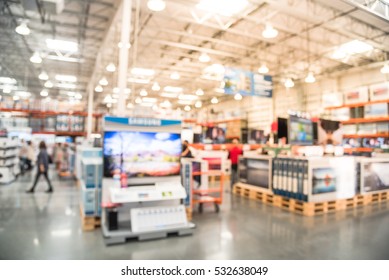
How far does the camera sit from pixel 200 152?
10.8 m

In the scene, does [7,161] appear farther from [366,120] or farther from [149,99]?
[149,99]

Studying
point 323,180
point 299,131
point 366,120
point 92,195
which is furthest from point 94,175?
point 366,120

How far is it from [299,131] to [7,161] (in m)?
9.31

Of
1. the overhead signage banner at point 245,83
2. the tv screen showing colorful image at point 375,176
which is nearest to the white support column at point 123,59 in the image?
the overhead signage banner at point 245,83

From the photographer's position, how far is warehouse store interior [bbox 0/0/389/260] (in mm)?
3758

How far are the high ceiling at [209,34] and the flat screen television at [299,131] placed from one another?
2459mm

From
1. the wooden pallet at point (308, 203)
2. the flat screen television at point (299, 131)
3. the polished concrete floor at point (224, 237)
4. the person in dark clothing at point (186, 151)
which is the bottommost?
the polished concrete floor at point (224, 237)

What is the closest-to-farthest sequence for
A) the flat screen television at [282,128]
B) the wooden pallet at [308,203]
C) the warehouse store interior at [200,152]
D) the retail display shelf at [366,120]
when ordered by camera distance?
the warehouse store interior at [200,152] < the wooden pallet at [308,203] < the flat screen television at [282,128] < the retail display shelf at [366,120]

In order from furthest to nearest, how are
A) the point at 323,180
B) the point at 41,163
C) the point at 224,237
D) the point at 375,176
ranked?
the point at 41,163 → the point at 375,176 → the point at 323,180 → the point at 224,237

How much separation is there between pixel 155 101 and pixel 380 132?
61.9ft

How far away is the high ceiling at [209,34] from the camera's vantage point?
7695 mm

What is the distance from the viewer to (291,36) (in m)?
9.99

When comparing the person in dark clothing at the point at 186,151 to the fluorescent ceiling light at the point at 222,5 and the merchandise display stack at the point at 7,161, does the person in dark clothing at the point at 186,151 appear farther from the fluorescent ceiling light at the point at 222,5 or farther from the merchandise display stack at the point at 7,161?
the merchandise display stack at the point at 7,161

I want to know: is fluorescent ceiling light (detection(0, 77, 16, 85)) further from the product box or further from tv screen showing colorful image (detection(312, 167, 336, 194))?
tv screen showing colorful image (detection(312, 167, 336, 194))
